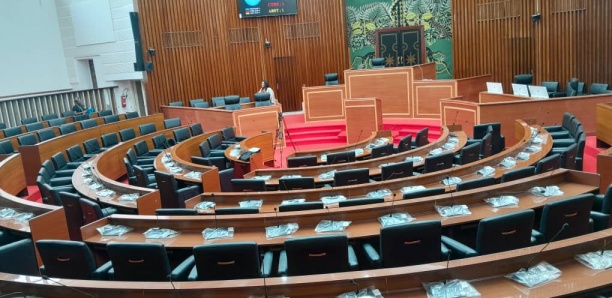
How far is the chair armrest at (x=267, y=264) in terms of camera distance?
12.4 feet

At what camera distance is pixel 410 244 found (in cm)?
364

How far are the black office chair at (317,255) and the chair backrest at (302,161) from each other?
11.6 ft

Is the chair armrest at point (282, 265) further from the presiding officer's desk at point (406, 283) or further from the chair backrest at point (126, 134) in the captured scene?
the chair backrest at point (126, 134)

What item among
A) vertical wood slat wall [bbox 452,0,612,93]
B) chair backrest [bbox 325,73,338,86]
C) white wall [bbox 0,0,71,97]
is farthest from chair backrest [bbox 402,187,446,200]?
white wall [bbox 0,0,71,97]

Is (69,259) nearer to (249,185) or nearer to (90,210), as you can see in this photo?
(90,210)

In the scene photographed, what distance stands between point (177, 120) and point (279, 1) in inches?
196

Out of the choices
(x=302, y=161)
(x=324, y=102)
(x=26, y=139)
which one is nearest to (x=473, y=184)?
(x=302, y=161)

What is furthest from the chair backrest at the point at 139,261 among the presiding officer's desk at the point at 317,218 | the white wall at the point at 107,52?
the white wall at the point at 107,52

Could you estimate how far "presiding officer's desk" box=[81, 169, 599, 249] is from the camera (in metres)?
4.26

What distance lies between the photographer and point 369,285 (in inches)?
114

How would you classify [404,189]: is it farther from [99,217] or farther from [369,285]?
[99,217]

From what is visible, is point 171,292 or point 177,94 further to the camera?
point 177,94

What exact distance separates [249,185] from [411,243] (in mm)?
2727

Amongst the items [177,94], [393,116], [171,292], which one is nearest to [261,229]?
[171,292]
